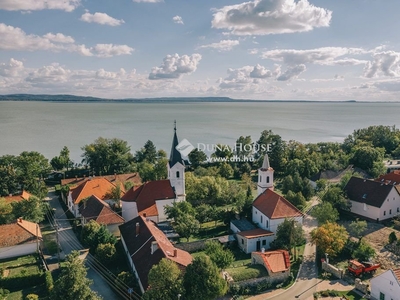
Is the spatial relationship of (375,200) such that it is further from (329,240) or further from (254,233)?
(254,233)

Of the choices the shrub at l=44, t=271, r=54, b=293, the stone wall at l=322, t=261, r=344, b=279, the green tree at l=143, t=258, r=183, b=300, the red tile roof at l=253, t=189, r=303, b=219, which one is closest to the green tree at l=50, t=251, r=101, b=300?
the green tree at l=143, t=258, r=183, b=300

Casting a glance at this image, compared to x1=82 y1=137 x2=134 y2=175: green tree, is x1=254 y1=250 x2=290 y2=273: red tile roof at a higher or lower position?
lower

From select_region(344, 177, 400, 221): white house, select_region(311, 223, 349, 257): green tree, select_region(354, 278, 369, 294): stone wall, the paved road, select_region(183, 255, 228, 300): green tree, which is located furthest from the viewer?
select_region(344, 177, 400, 221): white house

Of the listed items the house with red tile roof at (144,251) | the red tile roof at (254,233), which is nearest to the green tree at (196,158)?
the red tile roof at (254,233)

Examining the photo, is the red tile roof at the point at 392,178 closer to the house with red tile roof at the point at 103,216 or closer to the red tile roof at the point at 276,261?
the red tile roof at the point at 276,261

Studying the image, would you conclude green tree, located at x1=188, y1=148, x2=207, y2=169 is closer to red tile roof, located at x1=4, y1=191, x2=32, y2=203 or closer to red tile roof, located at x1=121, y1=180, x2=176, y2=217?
red tile roof, located at x1=121, y1=180, x2=176, y2=217

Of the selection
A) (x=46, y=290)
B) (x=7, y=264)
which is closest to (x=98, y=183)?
(x=7, y=264)
